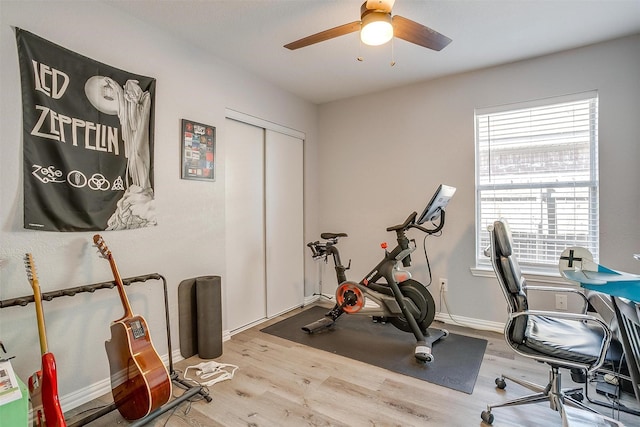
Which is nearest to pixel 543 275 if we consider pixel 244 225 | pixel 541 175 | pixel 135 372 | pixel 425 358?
pixel 541 175

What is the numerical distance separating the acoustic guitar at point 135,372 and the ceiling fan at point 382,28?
6.46ft

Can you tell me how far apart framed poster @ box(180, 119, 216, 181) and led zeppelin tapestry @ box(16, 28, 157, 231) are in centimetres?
29

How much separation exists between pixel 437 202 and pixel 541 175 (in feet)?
3.95

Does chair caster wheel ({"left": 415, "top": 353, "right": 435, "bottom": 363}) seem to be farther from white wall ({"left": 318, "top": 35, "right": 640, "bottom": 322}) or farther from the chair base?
white wall ({"left": 318, "top": 35, "right": 640, "bottom": 322})

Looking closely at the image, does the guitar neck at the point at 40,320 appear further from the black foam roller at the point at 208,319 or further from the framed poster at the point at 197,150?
the framed poster at the point at 197,150

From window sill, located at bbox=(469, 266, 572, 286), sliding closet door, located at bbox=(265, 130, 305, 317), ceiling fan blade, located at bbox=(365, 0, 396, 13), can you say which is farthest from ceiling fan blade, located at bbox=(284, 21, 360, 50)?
window sill, located at bbox=(469, 266, 572, 286)

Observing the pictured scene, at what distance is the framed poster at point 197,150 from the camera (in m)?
2.63

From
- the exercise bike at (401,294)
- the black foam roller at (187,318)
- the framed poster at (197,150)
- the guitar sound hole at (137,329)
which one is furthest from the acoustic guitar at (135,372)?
the exercise bike at (401,294)

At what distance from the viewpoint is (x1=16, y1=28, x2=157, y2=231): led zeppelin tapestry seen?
1805 millimetres

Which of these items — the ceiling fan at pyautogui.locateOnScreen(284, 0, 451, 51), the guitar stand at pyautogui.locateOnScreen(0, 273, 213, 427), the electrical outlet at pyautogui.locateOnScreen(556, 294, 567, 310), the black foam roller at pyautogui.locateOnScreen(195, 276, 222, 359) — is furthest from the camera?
the electrical outlet at pyautogui.locateOnScreen(556, 294, 567, 310)

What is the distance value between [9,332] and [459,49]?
366cm

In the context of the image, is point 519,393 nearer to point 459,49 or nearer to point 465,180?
point 465,180

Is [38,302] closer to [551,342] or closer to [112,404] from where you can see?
[112,404]

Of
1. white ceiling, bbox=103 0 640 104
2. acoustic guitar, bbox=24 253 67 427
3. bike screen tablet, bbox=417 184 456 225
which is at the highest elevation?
white ceiling, bbox=103 0 640 104
